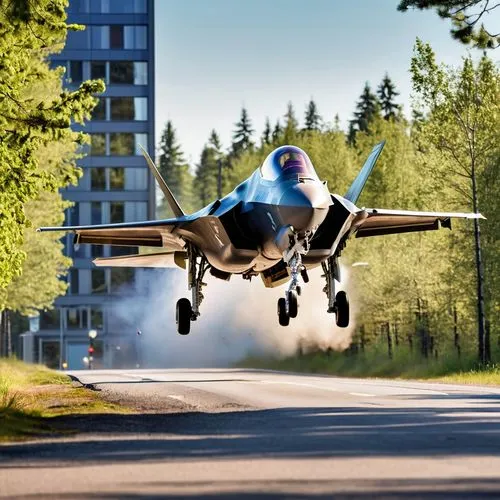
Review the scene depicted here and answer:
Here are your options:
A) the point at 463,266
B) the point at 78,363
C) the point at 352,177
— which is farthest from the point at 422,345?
the point at 78,363

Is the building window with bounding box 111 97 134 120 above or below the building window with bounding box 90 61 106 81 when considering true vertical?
below

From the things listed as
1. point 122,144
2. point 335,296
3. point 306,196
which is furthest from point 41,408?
point 122,144

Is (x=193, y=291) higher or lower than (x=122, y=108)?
lower

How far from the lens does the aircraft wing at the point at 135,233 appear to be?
94.0 feet

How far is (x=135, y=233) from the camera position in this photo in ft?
101

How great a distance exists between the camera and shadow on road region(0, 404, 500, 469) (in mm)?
11203

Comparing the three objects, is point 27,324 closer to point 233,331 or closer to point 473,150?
point 233,331

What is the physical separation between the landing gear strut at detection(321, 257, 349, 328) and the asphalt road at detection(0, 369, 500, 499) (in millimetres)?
7827

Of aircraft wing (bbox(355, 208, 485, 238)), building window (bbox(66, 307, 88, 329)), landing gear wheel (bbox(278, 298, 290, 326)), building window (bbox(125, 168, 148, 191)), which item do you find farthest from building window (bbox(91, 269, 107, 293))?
landing gear wheel (bbox(278, 298, 290, 326))

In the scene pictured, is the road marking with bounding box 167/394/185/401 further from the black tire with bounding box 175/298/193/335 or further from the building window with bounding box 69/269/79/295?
the building window with bounding box 69/269/79/295

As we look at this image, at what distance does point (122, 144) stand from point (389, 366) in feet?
185

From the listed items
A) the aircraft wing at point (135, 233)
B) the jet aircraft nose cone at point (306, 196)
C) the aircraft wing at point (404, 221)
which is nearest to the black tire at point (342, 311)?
the aircraft wing at point (404, 221)

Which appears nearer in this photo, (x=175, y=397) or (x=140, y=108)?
(x=175, y=397)

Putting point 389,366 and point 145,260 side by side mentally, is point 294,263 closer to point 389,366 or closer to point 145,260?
point 145,260
